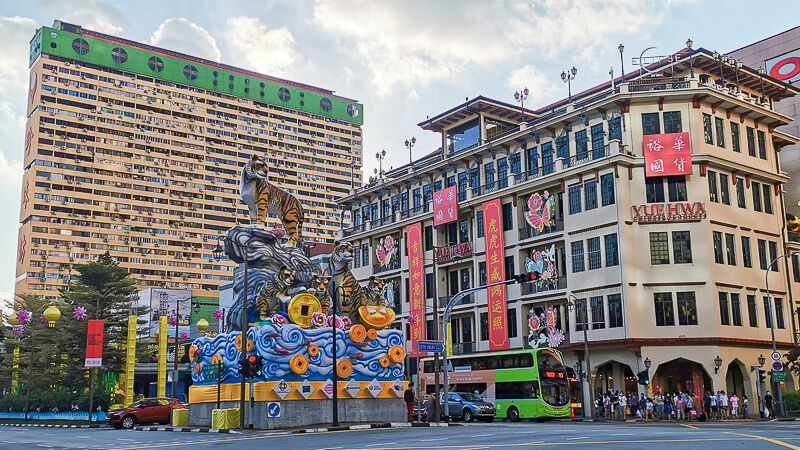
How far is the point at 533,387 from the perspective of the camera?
140ft

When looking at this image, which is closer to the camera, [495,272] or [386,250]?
[495,272]

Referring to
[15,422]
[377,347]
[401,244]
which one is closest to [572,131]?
[401,244]

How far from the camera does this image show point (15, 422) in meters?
54.7

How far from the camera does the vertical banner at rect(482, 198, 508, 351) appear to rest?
57.5 m

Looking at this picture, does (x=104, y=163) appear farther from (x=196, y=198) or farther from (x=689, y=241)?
(x=689, y=241)

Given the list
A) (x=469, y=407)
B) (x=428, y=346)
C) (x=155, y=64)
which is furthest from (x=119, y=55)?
(x=428, y=346)

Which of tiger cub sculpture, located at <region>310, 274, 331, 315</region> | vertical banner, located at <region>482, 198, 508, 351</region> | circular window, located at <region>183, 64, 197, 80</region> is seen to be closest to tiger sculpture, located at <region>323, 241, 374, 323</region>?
tiger cub sculpture, located at <region>310, 274, 331, 315</region>

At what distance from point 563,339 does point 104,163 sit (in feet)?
295

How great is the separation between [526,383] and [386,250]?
2947 cm

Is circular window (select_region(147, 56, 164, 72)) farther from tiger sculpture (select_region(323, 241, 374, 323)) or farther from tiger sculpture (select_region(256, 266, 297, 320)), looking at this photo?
tiger sculpture (select_region(256, 266, 297, 320))

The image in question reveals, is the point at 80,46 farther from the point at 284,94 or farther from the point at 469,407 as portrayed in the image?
the point at 469,407

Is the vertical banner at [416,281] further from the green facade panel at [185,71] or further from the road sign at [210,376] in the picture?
the green facade panel at [185,71]

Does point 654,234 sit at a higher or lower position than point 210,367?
higher

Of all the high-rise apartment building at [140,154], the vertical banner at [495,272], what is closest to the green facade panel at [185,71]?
the high-rise apartment building at [140,154]
